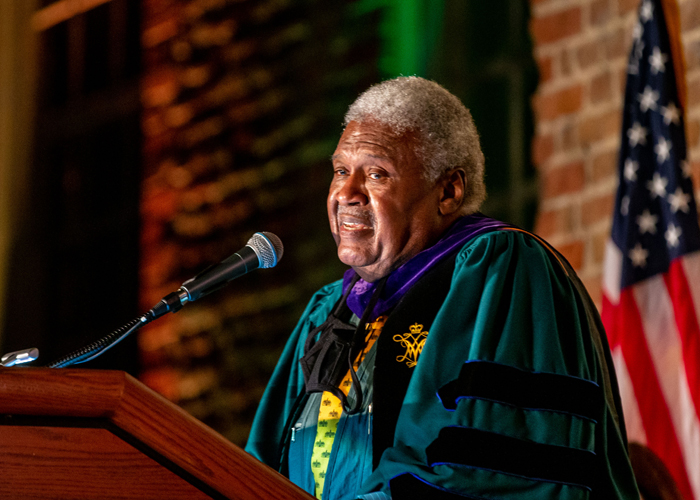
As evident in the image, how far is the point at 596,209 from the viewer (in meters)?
3.23

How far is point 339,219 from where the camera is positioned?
6.84 feet

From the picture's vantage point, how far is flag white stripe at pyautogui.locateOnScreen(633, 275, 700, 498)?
8.80 ft

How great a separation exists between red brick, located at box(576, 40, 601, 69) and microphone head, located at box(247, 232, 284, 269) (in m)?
1.99

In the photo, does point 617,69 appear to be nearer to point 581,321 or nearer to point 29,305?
point 581,321

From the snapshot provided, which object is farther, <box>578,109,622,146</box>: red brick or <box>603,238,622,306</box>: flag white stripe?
<box>578,109,622,146</box>: red brick

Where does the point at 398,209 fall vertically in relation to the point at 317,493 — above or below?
above

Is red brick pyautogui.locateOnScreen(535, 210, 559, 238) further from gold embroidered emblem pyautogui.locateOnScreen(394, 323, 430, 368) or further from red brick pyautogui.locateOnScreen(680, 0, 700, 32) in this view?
gold embroidered emblem pyautogui.locateOnScreen(394, 323, 430, 368)

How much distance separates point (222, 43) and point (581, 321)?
2829 mm

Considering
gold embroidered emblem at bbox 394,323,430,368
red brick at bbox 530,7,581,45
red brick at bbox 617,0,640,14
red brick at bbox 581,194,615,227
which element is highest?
red brick at bbox 530,7,581,45

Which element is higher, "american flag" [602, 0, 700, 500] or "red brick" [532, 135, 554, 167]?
"red brick" [532, 135, 554, 167]

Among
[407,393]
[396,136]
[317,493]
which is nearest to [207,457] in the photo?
[407,393]

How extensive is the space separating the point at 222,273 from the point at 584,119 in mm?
2060

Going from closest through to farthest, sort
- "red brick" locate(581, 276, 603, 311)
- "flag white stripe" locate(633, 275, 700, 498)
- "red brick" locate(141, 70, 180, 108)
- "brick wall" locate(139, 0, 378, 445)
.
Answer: "flag white stripe" locate(633, 275, 700, 498) < "red brick" locate(581, 276, 603, 311) < "brick wall" locate(139, 0, 378, 445) < "red brick" locate(141, 70, 180, 108)

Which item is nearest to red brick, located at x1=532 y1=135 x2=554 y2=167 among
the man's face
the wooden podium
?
the man's face
